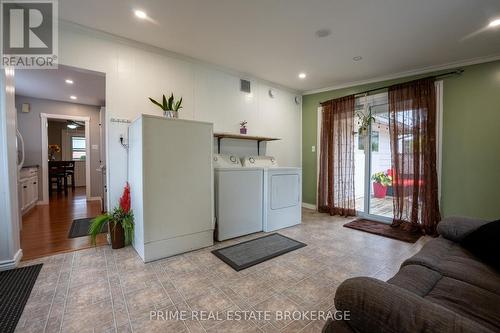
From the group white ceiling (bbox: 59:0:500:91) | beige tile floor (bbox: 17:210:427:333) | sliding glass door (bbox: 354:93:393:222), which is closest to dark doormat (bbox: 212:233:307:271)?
beige tile floor (bbox: 17:210:427:333)

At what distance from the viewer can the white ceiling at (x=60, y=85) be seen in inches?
150

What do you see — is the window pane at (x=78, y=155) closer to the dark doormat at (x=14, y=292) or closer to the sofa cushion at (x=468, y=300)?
the dark doormat at (x=14, y=292)

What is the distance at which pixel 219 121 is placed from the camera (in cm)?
372

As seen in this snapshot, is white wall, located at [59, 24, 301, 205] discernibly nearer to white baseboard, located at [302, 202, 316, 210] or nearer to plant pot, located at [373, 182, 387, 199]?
white baseboard, located at [302, 202, 316, 210]

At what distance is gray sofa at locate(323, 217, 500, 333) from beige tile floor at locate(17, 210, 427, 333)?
74cm

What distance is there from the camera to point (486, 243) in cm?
144

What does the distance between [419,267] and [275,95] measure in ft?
12.8

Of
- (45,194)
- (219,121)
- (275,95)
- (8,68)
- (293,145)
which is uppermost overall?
(275,95)

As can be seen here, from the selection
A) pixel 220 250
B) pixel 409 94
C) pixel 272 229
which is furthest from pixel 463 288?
pixel 409 94

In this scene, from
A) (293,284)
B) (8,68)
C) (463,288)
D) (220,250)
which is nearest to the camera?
(463,288)

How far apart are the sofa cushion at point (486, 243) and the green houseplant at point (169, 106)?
3115mm

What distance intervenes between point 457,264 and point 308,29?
8.63 ft

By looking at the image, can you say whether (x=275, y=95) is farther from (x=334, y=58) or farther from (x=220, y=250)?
(x=220, y=250)

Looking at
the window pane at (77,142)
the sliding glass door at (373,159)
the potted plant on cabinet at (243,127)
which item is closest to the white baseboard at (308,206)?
the sliding glass door at (373,159)
